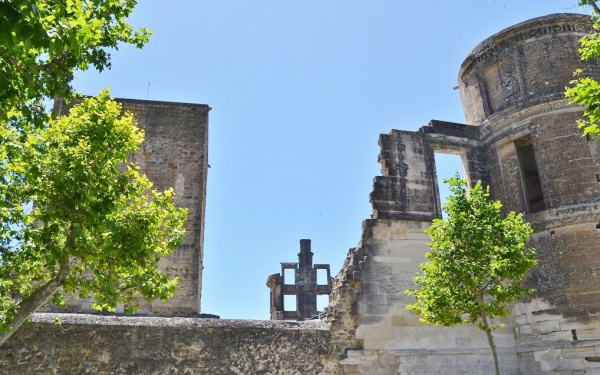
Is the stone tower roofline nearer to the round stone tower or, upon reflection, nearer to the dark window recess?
the round stone tower

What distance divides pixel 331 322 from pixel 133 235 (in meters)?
4.52

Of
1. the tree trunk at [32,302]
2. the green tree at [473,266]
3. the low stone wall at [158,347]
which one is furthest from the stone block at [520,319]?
the tree trunk at [32,302]

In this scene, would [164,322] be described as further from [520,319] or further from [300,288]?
[300,288]

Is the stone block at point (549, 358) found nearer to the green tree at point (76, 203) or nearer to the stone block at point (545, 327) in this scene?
the stone block at point (545, 327)

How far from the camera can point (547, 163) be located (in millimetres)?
12266

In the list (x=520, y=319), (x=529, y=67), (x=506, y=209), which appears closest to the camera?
(x=520, y=319)

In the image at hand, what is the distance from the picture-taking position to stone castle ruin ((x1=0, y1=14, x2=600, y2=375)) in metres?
8.84

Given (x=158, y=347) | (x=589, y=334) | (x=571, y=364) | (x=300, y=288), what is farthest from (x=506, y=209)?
(x=300, y=288)

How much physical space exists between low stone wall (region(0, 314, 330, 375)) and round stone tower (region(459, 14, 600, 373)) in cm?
506

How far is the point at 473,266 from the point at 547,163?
4102mm

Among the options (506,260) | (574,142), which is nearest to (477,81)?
(574,142)

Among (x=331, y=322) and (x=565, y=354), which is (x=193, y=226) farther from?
(x=565, y=354)

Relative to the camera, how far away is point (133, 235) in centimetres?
752

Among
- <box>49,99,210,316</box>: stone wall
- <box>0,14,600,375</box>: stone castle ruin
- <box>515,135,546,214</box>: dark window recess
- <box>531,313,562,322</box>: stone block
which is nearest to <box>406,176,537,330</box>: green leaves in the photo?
<box>0,14,600,375</box>: stone castle ruin
